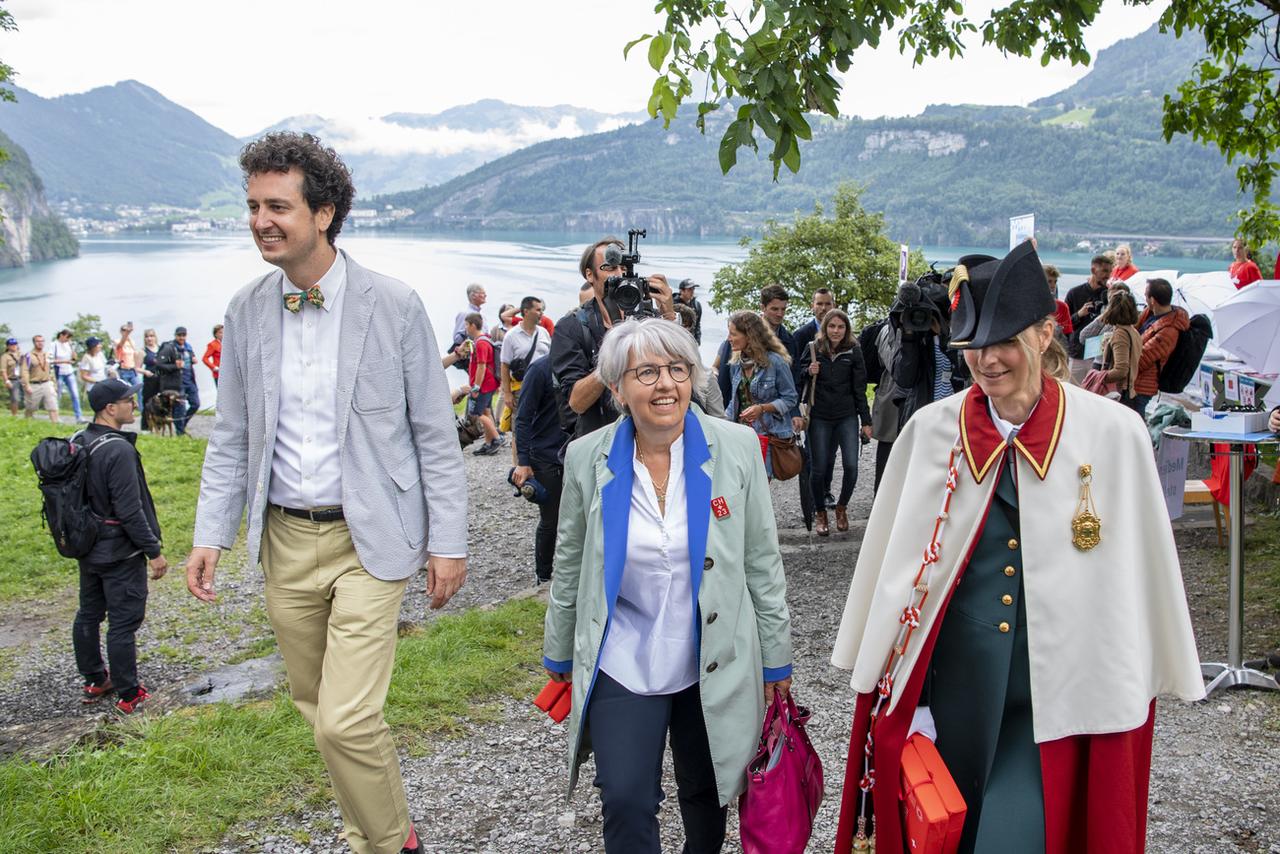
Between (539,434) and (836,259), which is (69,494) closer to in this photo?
(539,434)

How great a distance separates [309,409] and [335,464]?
0.19m

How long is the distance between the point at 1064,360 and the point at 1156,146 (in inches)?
4120

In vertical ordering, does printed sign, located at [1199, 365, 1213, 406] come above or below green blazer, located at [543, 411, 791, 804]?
below

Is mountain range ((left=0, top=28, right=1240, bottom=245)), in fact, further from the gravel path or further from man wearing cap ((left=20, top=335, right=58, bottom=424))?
the gravel path

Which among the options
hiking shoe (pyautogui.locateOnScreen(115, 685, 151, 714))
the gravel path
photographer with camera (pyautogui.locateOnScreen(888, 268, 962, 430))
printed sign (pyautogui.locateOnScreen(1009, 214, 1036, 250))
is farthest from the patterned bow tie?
printed sign (pyautogui.locateOnScreen(1009, 214, 1036, 250))

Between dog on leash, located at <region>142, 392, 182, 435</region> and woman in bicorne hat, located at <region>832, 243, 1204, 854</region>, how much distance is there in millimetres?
18461

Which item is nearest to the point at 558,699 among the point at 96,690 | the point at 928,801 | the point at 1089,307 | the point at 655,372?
the point at 655,372

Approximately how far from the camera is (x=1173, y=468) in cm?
721

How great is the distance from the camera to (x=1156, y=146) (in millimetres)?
93562

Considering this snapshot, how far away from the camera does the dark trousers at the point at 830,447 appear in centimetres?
866

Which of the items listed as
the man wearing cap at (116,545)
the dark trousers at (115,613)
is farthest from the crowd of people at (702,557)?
the dark trousers at (115,613)

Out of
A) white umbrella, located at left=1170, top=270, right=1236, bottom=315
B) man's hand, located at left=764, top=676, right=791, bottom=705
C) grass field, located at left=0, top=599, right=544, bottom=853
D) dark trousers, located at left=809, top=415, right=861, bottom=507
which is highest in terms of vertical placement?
white umbrella, located at left=1170, top=270, right=1236, bottom=315

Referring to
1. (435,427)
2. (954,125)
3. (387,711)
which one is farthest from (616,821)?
(954,125)

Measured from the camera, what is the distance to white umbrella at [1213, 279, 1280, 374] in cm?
709
